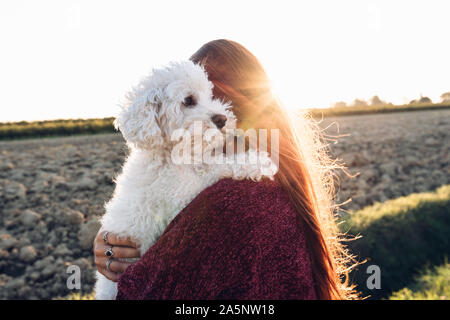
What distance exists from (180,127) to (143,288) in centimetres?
109

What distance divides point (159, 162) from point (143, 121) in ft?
0.98

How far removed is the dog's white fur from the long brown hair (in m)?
0.13

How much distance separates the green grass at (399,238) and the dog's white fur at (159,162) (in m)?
5.73

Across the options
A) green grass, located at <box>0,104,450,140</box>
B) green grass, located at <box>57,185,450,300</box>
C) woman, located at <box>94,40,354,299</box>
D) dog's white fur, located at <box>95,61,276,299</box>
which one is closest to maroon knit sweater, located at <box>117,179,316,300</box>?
woman, located at <box>94,40,354,299</box>

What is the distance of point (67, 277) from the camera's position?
5906mm

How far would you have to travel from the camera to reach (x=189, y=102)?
7.72ft

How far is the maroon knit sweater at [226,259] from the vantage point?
1.56m

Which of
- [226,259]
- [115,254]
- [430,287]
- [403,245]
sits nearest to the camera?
[226,259]

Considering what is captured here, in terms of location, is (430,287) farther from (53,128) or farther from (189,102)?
(53,128)

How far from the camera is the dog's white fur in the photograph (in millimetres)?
2102

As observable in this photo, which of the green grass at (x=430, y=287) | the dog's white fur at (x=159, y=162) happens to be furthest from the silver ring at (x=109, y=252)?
the green grass at (x=430, y=287)

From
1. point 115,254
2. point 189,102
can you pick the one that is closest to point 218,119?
point 189,102

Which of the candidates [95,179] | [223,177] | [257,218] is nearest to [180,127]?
[223,177]

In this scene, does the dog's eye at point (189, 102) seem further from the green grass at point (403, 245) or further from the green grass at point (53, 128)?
the green grass at point (53, 128)
